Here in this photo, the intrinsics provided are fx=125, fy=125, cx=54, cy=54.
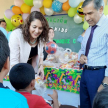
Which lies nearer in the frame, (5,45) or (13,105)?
(13,105)

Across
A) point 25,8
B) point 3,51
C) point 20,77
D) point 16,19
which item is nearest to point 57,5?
point 25,8

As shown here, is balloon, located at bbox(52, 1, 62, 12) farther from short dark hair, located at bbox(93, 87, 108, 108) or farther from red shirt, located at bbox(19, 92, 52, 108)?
short dark hair, located at bbox(93, 87, 108, 108)

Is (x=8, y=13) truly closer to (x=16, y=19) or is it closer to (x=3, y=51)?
(x=16, y=19)

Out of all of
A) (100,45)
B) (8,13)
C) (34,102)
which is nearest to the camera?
(34,102)

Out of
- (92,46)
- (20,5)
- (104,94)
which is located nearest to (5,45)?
(104,94)

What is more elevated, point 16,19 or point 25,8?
point 25,8

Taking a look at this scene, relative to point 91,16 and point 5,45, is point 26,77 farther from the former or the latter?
point 91,16

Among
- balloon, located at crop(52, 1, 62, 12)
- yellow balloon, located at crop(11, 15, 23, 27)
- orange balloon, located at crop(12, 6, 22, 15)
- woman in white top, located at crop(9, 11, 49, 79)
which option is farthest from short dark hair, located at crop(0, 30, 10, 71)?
A: orange balloon, located at crop(12, 6, 22, 15)

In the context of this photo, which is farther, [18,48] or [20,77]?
[18,48]

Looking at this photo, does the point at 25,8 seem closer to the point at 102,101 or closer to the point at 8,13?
the point at 8,13

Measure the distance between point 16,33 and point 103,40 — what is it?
89 cm

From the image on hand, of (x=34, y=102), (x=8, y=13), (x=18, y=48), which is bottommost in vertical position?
(x=34, y=102)

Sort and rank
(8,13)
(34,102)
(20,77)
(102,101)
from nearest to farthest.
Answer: (102,101)
(34,102)
(20,77)
(8,13)

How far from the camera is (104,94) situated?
0.40 m
